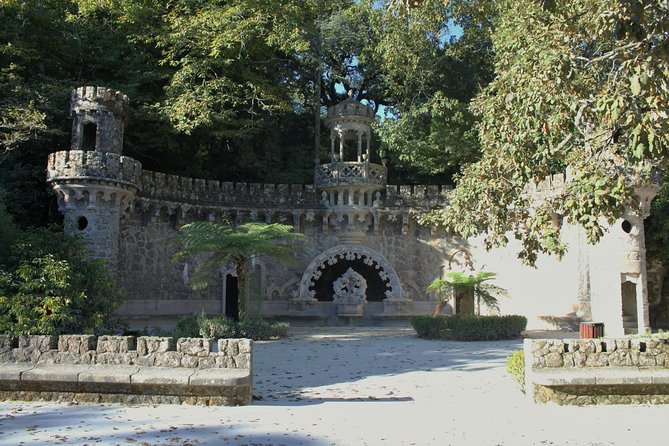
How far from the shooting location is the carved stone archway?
23.4 metres

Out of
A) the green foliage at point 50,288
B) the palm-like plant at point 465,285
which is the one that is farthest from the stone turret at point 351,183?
the green foliage at point 50,288

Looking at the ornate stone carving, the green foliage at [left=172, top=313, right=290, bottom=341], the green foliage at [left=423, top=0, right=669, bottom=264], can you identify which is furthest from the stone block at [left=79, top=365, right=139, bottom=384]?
the ornate stone carving

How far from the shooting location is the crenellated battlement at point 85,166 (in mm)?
18036

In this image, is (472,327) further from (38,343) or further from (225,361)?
(38,343)

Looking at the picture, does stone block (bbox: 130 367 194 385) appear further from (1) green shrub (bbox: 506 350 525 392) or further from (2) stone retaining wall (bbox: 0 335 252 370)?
(1) green shrub (bbox: 506 350 525 392)

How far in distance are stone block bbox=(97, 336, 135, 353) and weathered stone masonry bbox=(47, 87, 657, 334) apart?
9246 mm

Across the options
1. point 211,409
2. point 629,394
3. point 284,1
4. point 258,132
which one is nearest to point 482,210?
point 629,394

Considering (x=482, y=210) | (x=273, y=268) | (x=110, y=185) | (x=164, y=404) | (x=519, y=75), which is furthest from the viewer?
(x=273, y=268)

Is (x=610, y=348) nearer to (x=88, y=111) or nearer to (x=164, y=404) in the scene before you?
(x=164, y=404)

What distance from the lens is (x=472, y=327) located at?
57.1ft

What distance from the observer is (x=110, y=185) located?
18.4m

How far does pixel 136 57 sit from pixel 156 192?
17.5 ft

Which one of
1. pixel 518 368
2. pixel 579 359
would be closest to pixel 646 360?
pixel 579 359

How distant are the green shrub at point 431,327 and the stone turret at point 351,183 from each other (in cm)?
625
